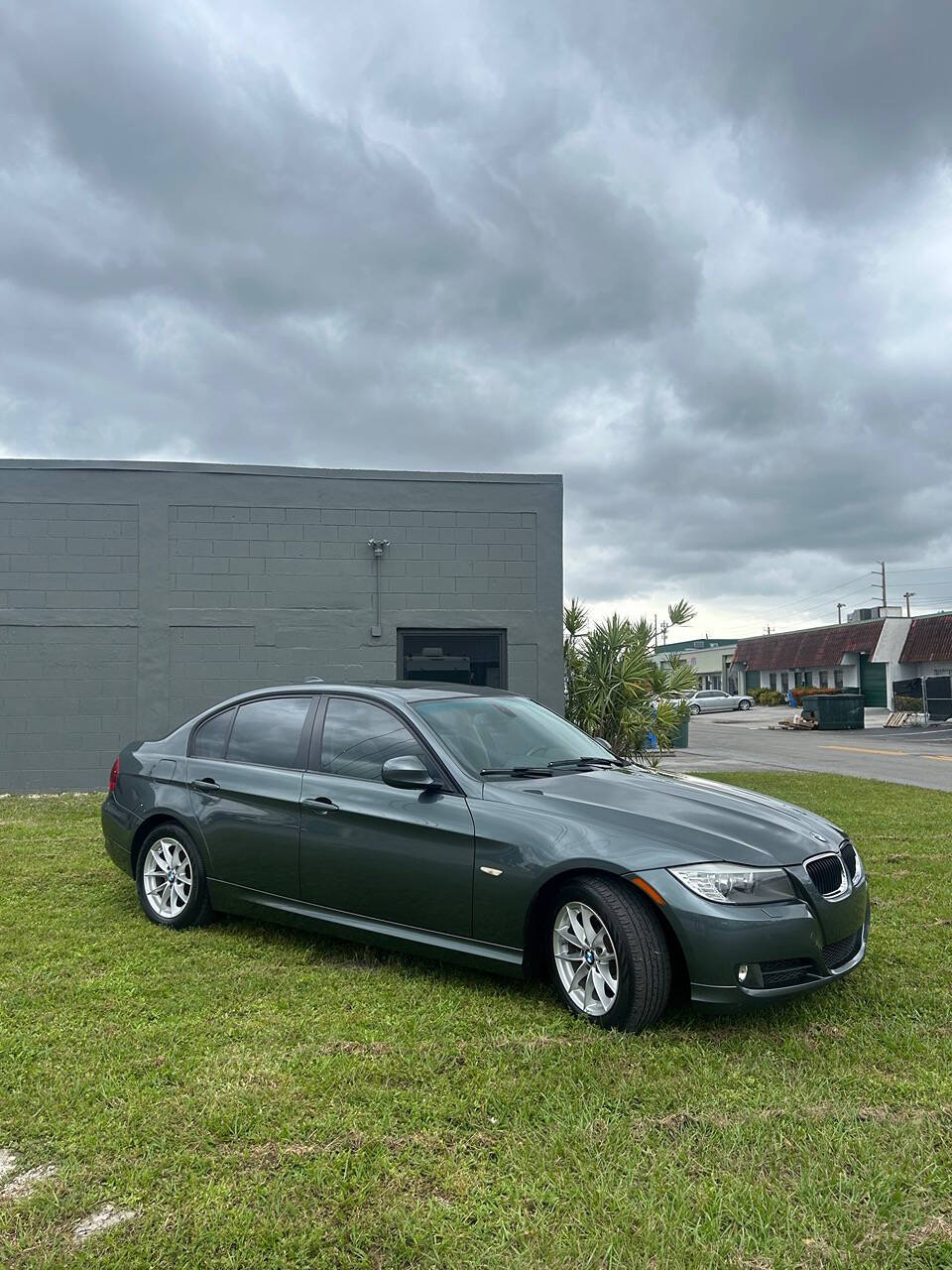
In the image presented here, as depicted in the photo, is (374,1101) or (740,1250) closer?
(740,1250)

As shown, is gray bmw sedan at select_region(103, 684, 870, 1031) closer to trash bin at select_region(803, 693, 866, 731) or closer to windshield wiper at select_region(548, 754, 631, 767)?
windshield wiper at select_region(548, 754, 631, 767)

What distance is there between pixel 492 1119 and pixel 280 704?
9.92 feet

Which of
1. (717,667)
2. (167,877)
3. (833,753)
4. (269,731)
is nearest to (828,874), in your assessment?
(269,731)

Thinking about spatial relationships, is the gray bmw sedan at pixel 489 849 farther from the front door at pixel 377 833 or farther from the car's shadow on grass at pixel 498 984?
the car's shadow on grass at pixel 498 984

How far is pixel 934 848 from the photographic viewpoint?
824cm

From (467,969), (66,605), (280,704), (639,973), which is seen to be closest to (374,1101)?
(639,973)

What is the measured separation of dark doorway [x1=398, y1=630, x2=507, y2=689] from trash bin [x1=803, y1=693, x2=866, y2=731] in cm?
2702

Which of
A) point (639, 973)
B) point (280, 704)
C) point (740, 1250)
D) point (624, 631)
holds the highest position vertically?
point (624, 631)

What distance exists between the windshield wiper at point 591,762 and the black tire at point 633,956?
1.12m

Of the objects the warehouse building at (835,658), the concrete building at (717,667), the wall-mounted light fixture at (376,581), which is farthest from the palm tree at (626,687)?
the concrete building at (717,667)

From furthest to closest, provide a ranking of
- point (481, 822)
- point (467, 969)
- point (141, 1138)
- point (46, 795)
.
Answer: point (46, 795) < point (467, 969) < point (481, 822) < point (141, 1138)

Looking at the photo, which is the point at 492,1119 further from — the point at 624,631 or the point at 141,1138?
the point at 624,631

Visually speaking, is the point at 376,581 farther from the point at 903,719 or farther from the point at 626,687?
the point at 903,719

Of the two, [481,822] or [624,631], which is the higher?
[624,631]
